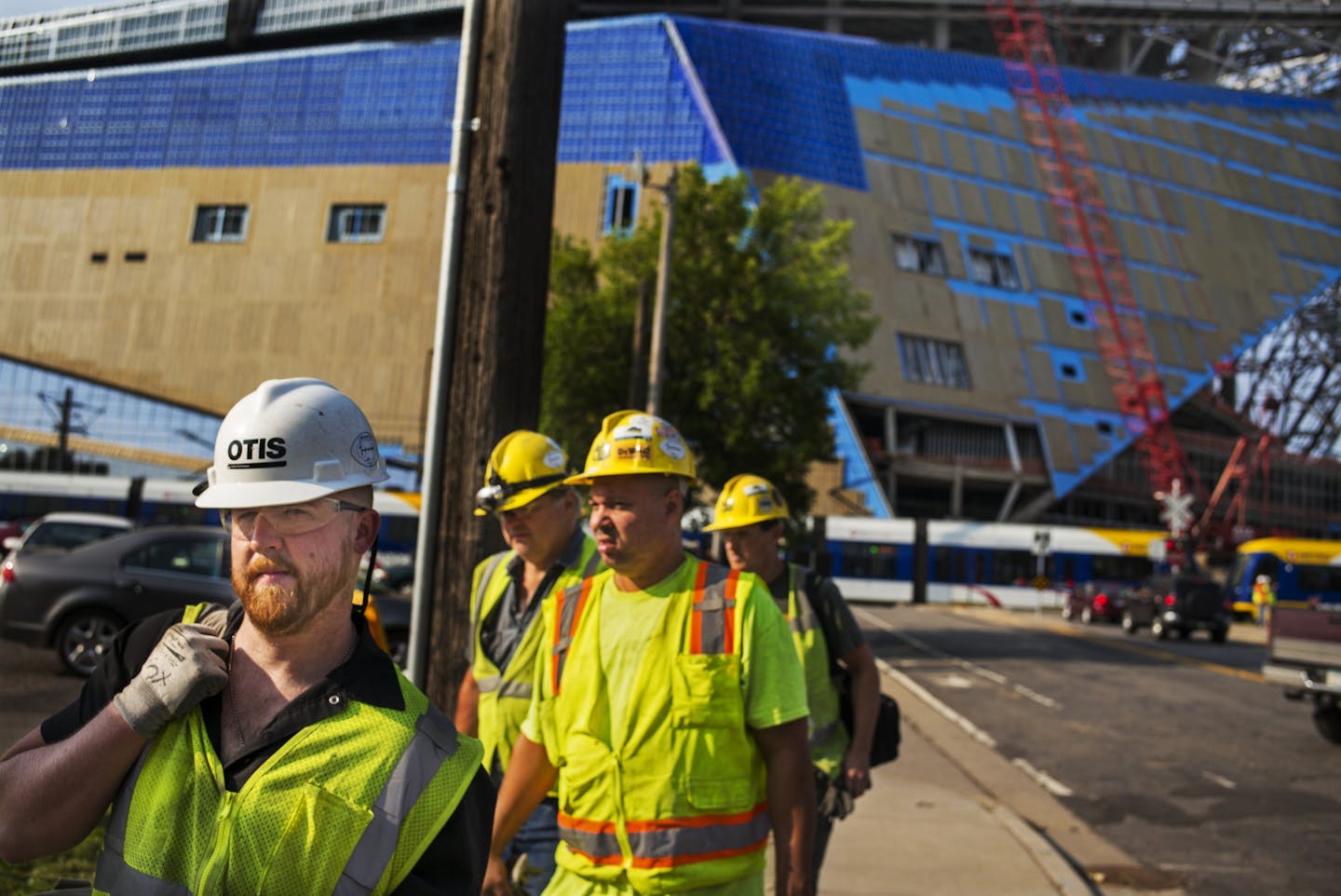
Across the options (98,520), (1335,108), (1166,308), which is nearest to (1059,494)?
(1166,308)

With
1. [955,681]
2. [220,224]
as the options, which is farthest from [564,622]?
[220,224]

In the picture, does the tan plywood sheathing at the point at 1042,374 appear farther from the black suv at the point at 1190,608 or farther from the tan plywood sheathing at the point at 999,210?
the black suv at the point at 1190,608

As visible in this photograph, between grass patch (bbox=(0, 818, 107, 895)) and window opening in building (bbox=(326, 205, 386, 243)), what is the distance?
165 ft

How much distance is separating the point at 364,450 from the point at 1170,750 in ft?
40.6

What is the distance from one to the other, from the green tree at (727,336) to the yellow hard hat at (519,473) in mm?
19176

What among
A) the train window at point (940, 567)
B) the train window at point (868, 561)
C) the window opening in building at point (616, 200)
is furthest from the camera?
the window opening in building at point (616, 200)

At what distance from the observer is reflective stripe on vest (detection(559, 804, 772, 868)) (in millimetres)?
2912

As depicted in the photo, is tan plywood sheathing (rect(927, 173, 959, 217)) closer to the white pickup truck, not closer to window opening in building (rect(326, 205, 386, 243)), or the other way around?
window opening in building (rect(326, 205, 386, 243))

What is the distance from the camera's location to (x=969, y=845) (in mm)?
7695

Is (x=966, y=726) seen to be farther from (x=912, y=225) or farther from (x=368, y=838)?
(x=912, y=225)

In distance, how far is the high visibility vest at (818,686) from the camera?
4781 mm

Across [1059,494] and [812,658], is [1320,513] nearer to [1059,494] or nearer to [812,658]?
[1059,494]

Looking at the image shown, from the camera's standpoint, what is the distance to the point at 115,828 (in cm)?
175

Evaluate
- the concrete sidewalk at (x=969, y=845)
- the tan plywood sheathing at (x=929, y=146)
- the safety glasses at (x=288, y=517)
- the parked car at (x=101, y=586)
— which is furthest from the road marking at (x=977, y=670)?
the tan plywood sheathing at (x=929, y=146)
